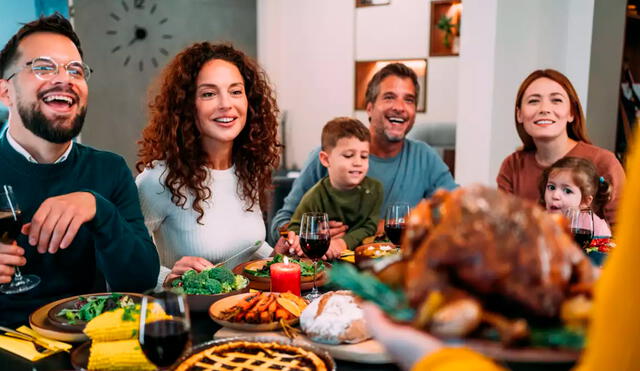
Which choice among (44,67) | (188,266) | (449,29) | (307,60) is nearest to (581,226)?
(188,266)

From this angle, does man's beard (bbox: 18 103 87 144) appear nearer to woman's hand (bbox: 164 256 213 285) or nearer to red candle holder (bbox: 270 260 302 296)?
woman's hand (bbox: 164 256 213 285)

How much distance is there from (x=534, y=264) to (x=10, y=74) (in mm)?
1873

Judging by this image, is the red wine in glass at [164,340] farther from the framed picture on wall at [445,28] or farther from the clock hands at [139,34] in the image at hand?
the framed picture on wall at [445,28]

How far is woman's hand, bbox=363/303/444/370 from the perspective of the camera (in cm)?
59

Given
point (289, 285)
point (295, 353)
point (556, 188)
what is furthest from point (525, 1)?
point (295, 353)

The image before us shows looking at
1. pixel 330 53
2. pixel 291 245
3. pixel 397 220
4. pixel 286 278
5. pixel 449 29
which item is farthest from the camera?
pixel 330 53

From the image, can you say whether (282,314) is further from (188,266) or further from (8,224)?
(8,224)

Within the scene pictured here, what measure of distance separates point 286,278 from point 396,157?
1.63 meters

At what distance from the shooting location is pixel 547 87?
278cm

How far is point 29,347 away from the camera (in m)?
1.18

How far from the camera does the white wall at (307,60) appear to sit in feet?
20.3

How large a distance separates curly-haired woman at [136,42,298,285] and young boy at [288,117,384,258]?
44cm

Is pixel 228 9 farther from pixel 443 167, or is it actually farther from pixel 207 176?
pixel 207 176

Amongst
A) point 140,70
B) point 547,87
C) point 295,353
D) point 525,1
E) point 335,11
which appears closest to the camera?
point 295,353
